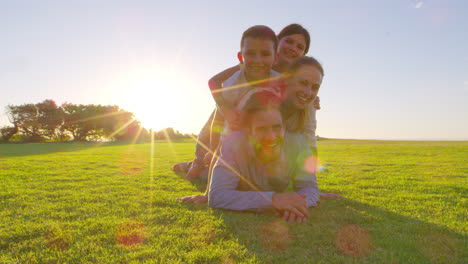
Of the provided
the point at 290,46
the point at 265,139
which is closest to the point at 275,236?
the point at 265,139

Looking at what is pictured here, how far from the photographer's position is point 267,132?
309 centimetres

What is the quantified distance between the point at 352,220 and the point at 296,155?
97 cm

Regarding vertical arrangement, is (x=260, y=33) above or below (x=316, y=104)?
above

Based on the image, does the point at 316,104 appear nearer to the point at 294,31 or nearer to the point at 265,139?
the point at 294,31

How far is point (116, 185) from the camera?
203 inches

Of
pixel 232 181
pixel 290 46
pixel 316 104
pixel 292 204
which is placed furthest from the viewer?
pixel 290 46

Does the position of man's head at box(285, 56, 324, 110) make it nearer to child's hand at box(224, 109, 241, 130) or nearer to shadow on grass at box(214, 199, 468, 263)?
Answer: child's hand at box(224, 109, 241, 130)

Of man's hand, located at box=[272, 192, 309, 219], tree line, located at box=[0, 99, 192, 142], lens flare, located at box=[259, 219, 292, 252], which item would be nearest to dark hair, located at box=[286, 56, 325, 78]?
man's hand, located at box=[272, 192, 309, 219]

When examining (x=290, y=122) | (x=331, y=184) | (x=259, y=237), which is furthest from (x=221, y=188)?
(x=331, y=184)

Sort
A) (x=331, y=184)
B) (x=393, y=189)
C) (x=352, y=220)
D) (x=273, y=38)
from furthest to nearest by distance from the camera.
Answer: (x=331, y=184) → (x=393, y=189) → (x=273, y=38) → (x=352, y=220)

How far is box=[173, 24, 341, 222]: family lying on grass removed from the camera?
121 inches

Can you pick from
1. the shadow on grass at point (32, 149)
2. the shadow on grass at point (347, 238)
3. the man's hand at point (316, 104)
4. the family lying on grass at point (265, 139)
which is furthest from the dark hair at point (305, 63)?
the shadow on grass at point (32, 149)

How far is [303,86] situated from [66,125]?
5468 cm

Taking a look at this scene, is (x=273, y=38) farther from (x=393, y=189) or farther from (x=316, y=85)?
(x=393, y=189)
